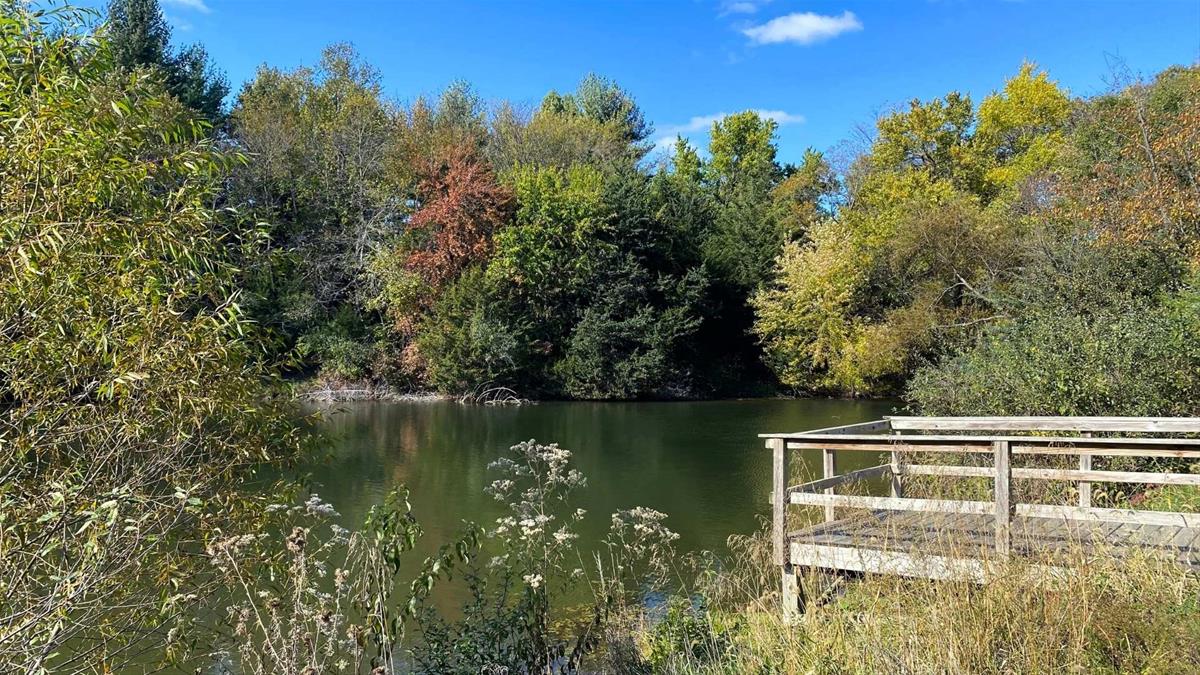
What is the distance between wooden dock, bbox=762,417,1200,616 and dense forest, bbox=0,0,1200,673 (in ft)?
3.73

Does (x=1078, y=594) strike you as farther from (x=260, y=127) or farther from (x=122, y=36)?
(x=122, y=36)

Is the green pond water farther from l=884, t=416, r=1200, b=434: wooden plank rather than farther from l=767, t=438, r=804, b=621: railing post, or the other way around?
l=767, t=438, r=804, b=621: railing post

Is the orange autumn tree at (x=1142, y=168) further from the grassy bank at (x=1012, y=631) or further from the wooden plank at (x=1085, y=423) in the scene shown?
the grassy bank at (x=1012, y=631)

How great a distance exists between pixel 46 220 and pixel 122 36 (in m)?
31.1

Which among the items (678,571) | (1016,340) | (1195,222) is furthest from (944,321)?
(678,571)

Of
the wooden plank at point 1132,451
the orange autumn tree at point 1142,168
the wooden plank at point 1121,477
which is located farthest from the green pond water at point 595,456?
the orange autumn tree at point 1142,168

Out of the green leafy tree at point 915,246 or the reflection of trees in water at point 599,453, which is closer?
the reflection of trees in water at point 599,453

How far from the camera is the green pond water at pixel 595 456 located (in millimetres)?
10820

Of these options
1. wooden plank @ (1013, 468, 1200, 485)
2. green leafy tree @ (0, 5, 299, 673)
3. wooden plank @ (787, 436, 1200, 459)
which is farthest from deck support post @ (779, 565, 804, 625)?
green leafy tree @ (0, 5, 299, 673)

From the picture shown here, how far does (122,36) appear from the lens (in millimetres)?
28734

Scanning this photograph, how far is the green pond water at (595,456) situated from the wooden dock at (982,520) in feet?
9.34

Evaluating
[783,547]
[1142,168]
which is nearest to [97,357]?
[783,547]

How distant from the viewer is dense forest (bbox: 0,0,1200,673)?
317 cm

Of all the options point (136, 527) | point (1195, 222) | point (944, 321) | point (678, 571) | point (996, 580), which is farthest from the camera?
point (944, 321)
